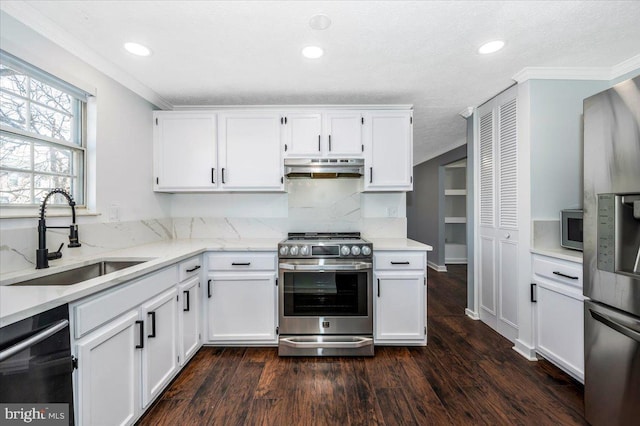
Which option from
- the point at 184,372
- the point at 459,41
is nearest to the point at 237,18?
the point at 459,41

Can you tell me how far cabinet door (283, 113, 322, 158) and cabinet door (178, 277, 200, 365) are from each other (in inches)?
57.8

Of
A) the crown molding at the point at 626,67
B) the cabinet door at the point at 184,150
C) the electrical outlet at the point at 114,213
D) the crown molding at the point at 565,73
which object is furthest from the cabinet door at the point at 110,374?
the crown molding at the point at 626,67

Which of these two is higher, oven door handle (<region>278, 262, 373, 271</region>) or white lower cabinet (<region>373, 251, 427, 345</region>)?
oven door handle (<region>278, 262, 373, 271</region>)

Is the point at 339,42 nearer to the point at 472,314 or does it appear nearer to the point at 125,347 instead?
the point at 125,347

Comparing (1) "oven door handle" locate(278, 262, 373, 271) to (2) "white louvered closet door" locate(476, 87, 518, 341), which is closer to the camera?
(1) "oven door handle" locate(278, 262, 373, 271)

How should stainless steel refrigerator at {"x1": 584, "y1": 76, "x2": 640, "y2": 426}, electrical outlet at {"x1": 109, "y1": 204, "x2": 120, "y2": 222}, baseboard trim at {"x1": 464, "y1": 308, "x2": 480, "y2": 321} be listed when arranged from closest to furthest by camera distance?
1. stainless steel refrigerator at {"x1": 584, "y1": 76, "x2": 640, "y2": 426}
2. electrical outlet at {"x1": 109, "y1": 204, "x2": 120, "y2": 222}
3. baseboard trim at {"x1": 464, "y1": 308, "x2": 480, "y2": 321}

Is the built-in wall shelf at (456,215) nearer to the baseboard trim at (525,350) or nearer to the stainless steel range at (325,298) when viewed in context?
the baseboard trim at (525,350)

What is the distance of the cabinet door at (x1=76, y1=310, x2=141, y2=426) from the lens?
1.25m

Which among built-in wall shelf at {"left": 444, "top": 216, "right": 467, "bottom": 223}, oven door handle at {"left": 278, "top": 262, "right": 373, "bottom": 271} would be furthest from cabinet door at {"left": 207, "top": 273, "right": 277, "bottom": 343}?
built-in wall shelf at {"left": 444, "top": 216, "right": 467, "bottom": 223}

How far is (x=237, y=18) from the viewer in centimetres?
167

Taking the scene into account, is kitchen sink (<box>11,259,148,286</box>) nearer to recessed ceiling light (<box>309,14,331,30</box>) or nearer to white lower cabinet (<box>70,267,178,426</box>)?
white lower cabinet (<box>70,267,178,426</box>)

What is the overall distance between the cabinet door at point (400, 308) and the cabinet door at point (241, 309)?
953 millimetres

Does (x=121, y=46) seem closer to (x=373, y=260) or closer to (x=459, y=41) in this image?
(x=459, y=41)

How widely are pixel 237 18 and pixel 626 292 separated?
2.51m
